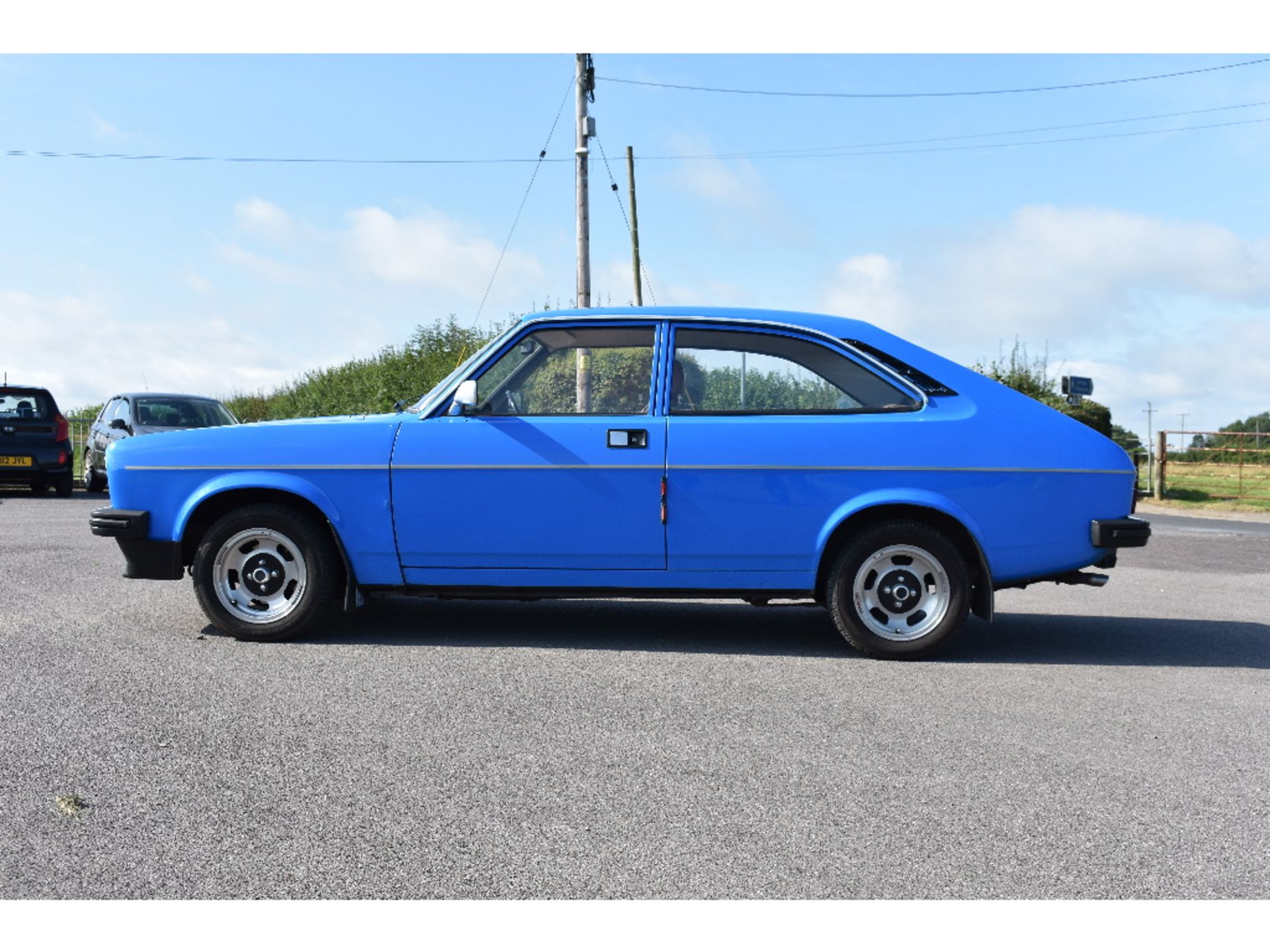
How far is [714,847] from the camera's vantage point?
3477mm

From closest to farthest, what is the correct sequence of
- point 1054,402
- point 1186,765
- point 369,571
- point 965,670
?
point 1186,765, point 965,670, point 369,571, point 1054,402

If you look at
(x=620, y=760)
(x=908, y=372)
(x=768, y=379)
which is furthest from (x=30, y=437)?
(x=620, y=760)

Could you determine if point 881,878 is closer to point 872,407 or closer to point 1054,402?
point 872,407

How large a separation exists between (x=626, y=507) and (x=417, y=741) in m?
2.17

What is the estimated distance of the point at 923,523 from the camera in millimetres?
6434

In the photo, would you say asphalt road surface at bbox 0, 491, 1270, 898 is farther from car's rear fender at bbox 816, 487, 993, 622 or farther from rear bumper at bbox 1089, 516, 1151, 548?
rear bumper at bbox 1089, 516, 1151, 548

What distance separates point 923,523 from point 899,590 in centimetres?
37

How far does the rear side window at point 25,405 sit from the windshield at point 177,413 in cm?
188

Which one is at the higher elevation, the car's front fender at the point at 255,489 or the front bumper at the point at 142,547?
the car's front fender at the point at 255,489

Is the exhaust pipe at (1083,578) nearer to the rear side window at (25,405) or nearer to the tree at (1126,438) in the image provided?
the rear side window at (25,405)

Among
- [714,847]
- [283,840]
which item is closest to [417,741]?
[283,840]

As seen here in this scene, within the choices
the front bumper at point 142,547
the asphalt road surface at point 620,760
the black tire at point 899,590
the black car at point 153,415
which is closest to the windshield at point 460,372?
the asphalt road surface at point 620,760

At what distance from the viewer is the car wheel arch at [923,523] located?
21.0 feet

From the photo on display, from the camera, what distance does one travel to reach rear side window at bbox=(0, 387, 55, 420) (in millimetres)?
19203
